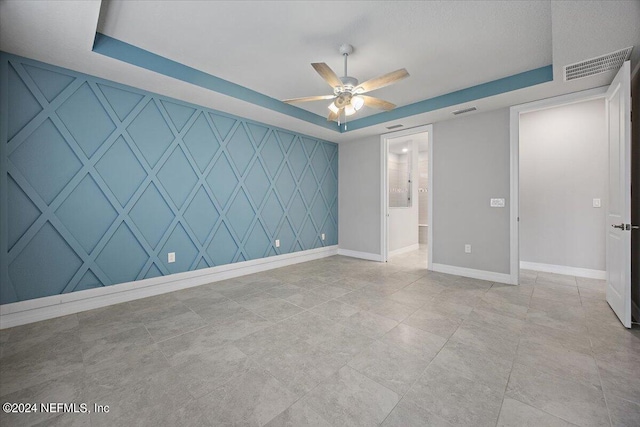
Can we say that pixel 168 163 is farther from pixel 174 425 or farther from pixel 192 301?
pixel 174 425

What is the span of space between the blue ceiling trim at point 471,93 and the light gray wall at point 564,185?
5.98 ft

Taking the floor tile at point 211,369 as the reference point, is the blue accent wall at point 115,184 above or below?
above

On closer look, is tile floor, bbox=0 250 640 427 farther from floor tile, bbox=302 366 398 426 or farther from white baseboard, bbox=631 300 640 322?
white baseboard, bbox=631 300 640 322

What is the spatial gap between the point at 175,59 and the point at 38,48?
114 centimetres

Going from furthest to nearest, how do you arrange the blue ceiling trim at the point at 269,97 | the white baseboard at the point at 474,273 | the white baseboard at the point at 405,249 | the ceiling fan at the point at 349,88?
the white baseboard at the point at 405,249 → the white baseboard at the point at 474,273 → the blue ceiling trim at the point at 269,97 → the ceiling fan at the point at 349,88

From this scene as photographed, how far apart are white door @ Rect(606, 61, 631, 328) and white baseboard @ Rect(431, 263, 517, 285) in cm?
108

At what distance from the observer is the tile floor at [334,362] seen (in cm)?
143

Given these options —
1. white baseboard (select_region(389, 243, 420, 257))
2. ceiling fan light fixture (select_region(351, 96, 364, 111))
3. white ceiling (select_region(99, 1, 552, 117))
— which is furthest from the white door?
white baseboard (select_region(389, 243, 420, 257))

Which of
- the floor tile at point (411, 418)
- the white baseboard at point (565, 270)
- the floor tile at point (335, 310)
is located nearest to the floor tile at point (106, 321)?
the floor tile at point (335, 310)

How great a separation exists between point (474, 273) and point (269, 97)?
429 cm

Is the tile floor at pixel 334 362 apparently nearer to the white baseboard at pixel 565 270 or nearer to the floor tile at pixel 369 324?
the floor tile at pixel 369 324

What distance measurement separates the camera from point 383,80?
2.42 m

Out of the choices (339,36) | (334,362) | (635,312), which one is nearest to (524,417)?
(334,362)

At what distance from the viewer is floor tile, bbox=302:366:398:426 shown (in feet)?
4.55
